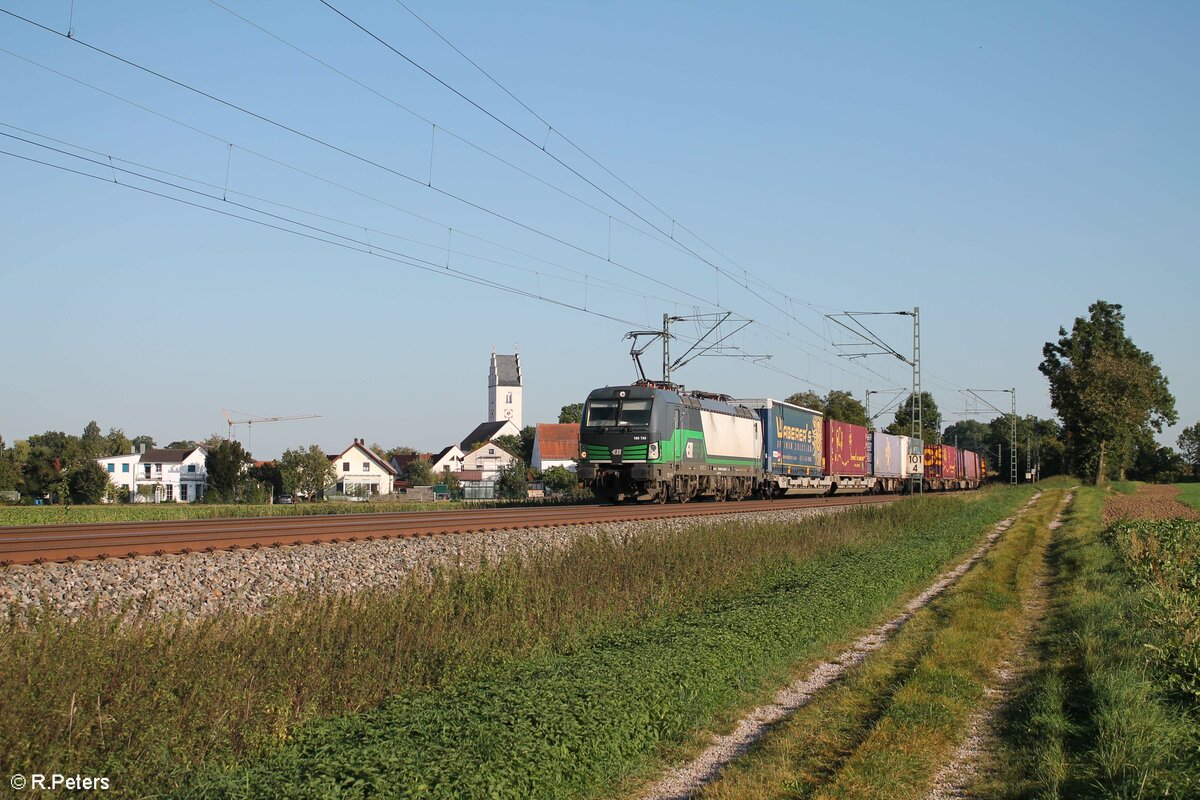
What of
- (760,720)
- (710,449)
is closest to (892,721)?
(760,720)

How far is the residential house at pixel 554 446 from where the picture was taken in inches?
4968

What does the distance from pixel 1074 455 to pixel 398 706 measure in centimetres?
8917

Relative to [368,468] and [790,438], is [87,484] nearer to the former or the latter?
[368,468]

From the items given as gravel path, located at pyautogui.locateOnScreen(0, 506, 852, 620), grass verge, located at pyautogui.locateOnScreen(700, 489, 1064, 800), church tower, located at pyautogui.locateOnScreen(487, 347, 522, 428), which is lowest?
grass verge, located at pyautogui.locateOnScreen(700, 489, 1064, 800)

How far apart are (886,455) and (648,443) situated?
1321 inches

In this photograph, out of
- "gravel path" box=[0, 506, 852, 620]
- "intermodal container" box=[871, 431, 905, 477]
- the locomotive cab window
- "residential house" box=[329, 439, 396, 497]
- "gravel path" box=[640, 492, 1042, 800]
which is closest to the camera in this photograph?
"gravel path" box=[640, 492, 1042, 800]

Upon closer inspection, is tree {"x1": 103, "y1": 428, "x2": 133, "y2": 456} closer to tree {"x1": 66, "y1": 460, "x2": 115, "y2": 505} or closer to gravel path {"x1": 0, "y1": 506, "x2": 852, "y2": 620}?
tree {"x1": 66, "y1": 460, "x2": 115, "y2": 505}

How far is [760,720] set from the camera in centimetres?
945

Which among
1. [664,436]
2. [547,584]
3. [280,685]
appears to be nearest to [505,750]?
[280,685]

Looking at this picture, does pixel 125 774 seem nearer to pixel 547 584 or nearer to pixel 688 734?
pixel 688 734

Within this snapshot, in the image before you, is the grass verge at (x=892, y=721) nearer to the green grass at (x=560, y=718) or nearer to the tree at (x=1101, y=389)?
the green grass at (x=560, y=718)

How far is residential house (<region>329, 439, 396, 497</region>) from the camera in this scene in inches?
4569

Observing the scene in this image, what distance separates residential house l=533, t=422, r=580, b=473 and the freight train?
226 ft

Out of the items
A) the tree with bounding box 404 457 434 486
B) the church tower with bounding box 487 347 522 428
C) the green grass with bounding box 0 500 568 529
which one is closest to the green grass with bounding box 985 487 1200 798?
the green grass with bounding box 0 500 568 529
